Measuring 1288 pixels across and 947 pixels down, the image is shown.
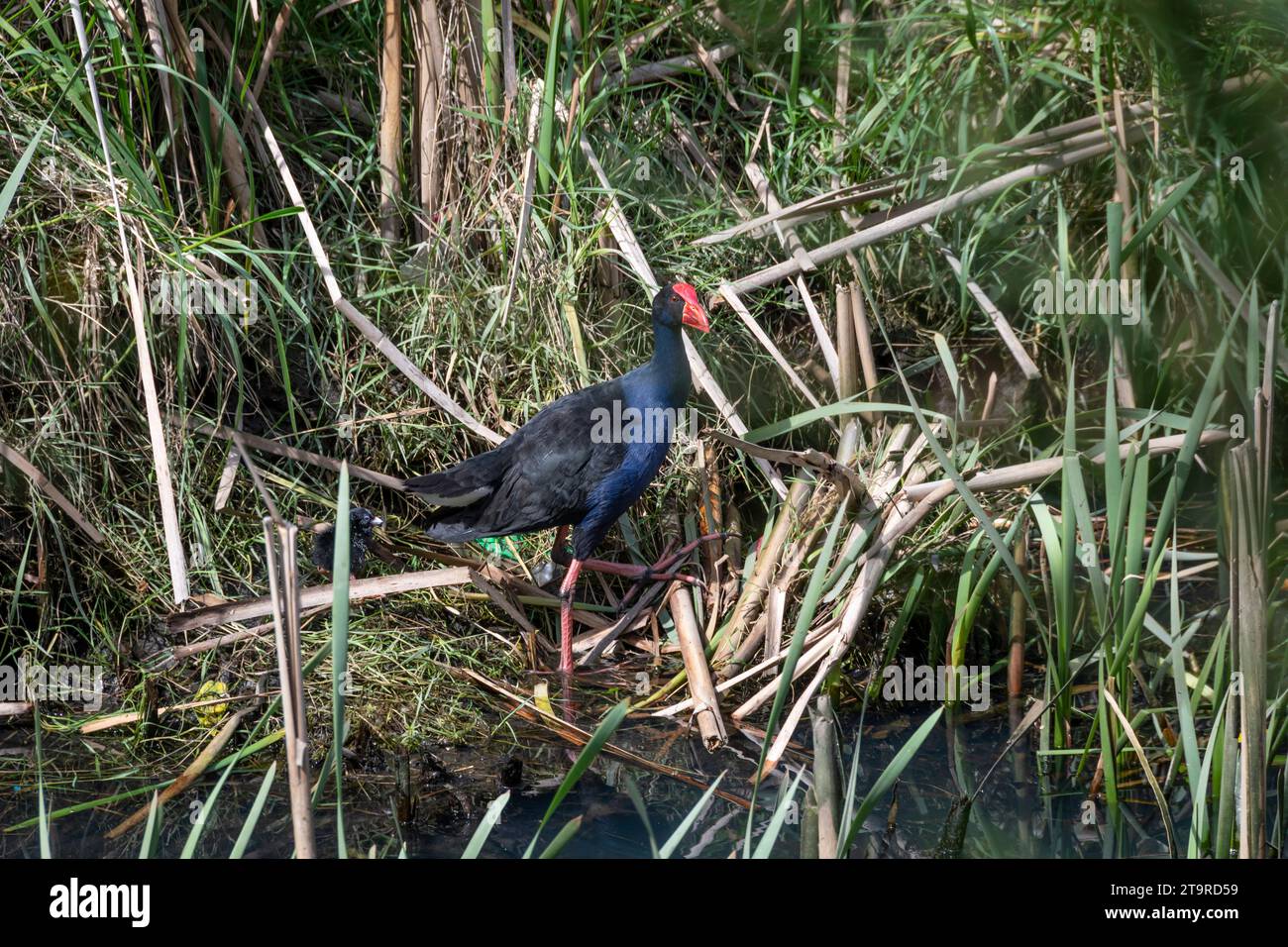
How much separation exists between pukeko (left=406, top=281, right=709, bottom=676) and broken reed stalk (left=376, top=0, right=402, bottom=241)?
1001mm

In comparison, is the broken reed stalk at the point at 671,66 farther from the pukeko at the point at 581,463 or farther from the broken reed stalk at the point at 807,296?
the pukeko at the point at 581,463

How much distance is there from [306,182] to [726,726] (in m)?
2.32

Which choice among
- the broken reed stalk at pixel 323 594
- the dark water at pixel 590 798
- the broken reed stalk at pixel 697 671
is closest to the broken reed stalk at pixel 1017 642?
the dark water at pixel 590 798

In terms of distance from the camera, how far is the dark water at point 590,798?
277cm

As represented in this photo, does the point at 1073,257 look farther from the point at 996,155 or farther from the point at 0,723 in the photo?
the point at 0,723

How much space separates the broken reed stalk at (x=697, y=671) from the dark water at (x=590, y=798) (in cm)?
6

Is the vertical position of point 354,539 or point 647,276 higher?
point 647,276

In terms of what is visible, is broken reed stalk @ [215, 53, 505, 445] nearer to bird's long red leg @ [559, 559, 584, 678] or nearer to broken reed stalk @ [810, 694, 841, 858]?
bird's long red leg @ [559, 559, 584, 678]

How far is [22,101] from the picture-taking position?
3680 mm

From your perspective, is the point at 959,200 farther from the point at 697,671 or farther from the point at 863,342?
the point at 697,671

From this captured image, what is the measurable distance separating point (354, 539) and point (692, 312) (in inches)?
45.8

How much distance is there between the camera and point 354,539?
11.4 feet

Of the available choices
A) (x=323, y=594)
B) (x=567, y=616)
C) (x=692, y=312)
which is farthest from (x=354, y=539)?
(x=692, y=312)

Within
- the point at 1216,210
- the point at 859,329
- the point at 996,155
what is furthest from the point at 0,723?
the point at 1216,210
